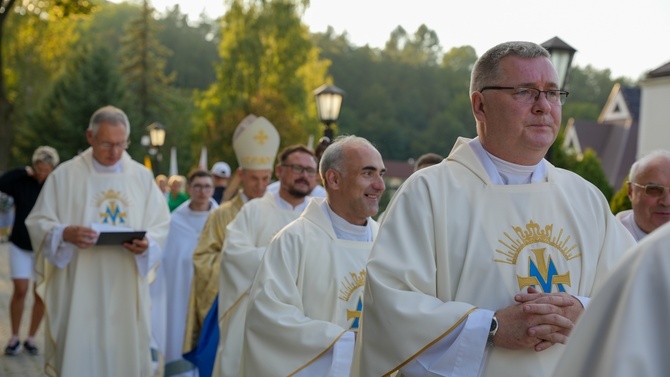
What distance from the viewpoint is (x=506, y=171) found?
3.51m

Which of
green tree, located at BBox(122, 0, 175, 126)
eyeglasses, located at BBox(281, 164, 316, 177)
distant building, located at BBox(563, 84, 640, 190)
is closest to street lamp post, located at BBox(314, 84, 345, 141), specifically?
eyeglasses, located at BBox(281, 164, 316, 177)

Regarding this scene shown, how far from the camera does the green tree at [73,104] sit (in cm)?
4641

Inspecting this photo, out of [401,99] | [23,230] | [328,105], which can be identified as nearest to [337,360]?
[23,230]

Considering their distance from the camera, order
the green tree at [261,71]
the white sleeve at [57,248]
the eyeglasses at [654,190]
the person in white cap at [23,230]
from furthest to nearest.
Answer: the green tree at [261,71] → the person in white cap at [23,230] → the white sleeve at [57,248] → the eyeglasses at [654,190]

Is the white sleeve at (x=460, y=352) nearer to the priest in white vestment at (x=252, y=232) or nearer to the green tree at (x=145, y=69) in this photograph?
the priest in white vestment at (x=252, y=232)

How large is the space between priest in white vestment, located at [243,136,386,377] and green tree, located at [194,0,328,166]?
41.4 metres

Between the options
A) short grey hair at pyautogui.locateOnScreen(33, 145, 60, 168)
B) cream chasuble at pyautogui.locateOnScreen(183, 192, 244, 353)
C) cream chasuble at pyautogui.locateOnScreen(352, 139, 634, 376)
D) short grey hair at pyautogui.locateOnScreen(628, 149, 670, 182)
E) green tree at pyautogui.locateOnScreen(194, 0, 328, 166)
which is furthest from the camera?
green tree at pyautogui.locateOnScreen(194, 0, 328, 166)

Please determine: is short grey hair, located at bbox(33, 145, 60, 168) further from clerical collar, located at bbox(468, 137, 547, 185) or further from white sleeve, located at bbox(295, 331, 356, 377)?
clerical collar, located at bbox(468, 137, 547, 185)

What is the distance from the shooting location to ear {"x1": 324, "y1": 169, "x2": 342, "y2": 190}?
5.11 metres

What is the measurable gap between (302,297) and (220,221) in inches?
117

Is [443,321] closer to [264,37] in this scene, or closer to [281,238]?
[281,238]

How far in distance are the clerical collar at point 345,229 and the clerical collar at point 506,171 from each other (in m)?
1.76

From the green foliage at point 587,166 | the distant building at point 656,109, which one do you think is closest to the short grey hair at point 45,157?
the green foliage at point 587,166

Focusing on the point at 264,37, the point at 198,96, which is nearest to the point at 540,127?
the point at 264,37
